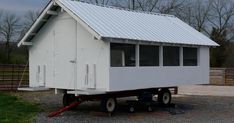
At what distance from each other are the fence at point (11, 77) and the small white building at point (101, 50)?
10.8 metres

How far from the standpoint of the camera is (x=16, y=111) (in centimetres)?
1781

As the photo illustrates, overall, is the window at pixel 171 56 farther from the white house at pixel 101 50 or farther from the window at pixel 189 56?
the window at pixel 189 56

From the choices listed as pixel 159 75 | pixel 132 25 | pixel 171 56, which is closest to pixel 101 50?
pixel 132 25

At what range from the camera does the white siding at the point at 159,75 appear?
1617 cm

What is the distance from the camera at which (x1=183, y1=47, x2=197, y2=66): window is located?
20219mm

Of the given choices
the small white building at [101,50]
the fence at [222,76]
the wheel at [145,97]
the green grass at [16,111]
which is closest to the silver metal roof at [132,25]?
the small white building at [101,50]

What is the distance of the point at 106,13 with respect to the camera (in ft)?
59.7

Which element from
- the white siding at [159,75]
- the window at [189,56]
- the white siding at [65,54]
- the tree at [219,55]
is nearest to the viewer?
the white siding at [65,54]

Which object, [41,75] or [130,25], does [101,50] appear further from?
[41,75]

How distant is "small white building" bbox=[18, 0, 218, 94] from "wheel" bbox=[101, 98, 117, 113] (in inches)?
33.8

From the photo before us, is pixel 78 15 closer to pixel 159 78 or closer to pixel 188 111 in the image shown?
pixel 159 78

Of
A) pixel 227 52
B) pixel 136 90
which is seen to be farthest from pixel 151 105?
pixel 227 52

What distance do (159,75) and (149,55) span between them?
38.8 inches

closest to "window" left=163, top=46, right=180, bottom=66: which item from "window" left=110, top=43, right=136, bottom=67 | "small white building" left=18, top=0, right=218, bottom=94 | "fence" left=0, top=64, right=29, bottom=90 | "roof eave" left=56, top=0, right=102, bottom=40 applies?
"small white building" left=18, top=0, right=218, bottom=94
